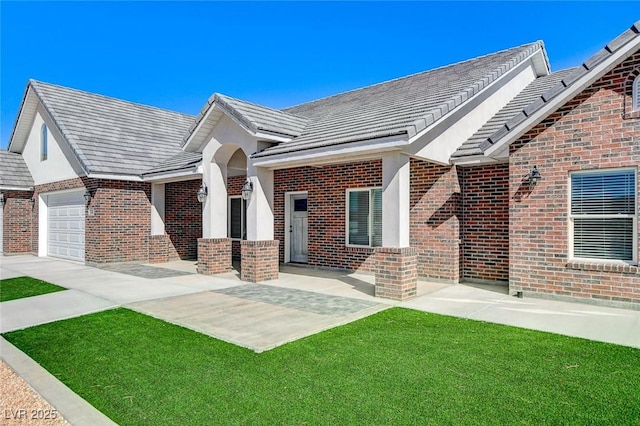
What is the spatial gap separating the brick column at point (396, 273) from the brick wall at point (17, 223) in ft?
57.4

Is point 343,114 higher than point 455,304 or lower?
higher

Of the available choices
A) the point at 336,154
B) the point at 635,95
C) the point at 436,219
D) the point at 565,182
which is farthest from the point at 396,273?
the point at 635,95

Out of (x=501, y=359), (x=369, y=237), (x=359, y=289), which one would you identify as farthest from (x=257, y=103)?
(x=501, y=359)

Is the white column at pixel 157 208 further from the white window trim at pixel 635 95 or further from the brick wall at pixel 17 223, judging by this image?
the white window trim at pixel 635 95

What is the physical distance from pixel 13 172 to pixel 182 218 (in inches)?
372

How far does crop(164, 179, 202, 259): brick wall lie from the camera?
16.0m

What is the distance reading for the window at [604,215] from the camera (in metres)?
7.34

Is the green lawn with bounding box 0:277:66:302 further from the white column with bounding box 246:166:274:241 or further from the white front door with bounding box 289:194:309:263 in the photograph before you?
the white front door with bounding box 289:194:309:263

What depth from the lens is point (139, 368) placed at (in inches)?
188

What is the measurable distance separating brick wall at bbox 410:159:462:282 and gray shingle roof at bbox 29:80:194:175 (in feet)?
34.4

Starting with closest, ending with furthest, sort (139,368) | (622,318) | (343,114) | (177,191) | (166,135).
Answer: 1. (139,368)
2. (622,318)
3. (343,114)
4. (177,191)
5. (166,135)

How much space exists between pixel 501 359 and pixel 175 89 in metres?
24.9

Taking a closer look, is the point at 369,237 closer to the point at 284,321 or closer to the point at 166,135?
the point at 284,321

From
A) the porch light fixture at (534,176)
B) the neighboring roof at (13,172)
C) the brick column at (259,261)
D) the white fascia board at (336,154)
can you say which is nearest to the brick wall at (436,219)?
the porch light fixture at (534,176)
